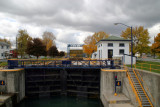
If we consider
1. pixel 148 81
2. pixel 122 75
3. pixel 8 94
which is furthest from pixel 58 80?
pixel 148 81

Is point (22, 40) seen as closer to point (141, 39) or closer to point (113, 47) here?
point (113, 47)

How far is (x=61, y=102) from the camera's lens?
15875mm

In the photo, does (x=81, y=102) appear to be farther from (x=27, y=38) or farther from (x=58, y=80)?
(x=27, y=38)

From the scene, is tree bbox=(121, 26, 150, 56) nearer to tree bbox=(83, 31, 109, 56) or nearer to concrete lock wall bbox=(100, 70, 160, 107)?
tree bbox=(83, 31, 109, 56)

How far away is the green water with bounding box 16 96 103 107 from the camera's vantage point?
15.0 m

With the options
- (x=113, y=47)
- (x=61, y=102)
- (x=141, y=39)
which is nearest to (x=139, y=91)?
(x=61, y=102)

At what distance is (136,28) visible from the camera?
112 feet

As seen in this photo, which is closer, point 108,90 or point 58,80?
point 108,90

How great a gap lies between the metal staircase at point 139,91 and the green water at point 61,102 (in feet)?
18.6

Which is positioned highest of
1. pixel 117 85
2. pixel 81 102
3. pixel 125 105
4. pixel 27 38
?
pixel 27 38

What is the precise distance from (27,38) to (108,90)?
1687 inches

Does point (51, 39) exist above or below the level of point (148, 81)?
above

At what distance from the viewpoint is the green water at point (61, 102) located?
15047 mm

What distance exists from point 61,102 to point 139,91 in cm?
1061
